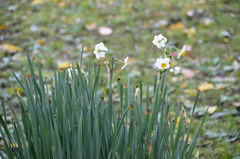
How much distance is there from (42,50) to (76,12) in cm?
104

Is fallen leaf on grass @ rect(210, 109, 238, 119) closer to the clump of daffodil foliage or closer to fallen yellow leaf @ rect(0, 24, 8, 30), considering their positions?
the clump of daffodil foliage

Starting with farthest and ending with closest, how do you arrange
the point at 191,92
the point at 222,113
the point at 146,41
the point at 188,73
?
the point at 146,41 < the point at 188,73 < the point at 191,92 < the point at 222,113

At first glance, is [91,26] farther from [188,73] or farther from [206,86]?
[206,86]

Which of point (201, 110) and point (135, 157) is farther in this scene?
point (201, 110)

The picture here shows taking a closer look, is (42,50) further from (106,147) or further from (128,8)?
(106,147)

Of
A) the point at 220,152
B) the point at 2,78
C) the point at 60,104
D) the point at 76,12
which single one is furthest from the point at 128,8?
the point at 60,104

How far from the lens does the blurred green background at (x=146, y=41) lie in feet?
6.84

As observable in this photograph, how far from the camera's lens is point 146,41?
10.7 ft

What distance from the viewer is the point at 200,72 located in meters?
2.69

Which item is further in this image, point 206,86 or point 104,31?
point 104,31

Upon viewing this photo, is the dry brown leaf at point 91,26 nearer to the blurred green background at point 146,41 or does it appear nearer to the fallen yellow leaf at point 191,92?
the blurred green background at point 146,41

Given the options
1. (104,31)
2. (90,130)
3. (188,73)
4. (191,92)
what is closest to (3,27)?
(104,31)

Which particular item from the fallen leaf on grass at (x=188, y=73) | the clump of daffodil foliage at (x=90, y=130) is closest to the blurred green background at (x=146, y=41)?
the fallen leaf on grass at (x=188, y=73)

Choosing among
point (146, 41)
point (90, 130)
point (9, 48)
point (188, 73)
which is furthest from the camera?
point (146, 41)
